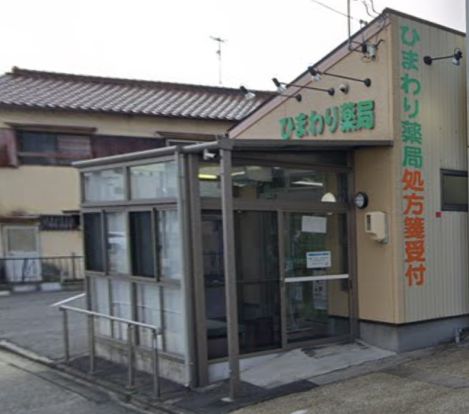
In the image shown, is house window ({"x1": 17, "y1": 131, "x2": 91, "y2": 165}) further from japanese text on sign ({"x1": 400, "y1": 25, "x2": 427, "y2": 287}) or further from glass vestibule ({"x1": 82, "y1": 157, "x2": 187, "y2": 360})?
japanese text on sign ({"x1": 400, "y1": 25, "x2": 427, "y2": 287})

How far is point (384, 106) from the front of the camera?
7.18m

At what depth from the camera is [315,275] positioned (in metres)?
7.36

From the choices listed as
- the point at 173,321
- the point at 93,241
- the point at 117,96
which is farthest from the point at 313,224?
the point at 117,96

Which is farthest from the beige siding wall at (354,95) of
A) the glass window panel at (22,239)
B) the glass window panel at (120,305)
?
the glass window panel at (22,239)

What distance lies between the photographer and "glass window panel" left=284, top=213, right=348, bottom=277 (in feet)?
23.4

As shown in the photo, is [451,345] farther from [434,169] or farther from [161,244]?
[161,244]

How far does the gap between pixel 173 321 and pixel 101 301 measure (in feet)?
5.60

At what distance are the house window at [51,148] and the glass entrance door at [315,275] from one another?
1131cm

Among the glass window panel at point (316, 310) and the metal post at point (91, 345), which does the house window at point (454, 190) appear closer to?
the glass window panel at point (316, 310)

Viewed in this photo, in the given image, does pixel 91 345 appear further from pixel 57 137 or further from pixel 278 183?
pixel 57 137

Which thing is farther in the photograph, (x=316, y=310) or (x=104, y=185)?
(x=104, y=185)

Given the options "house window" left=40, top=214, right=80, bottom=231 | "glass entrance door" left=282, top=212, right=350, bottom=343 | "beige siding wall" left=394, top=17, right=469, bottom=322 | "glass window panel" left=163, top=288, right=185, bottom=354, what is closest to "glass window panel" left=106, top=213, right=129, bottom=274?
"glass window panel" left=163, top=288, right=185, bottom=354

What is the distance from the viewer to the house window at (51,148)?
16609 mm

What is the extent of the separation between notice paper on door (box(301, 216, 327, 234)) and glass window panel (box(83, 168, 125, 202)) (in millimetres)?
2268
